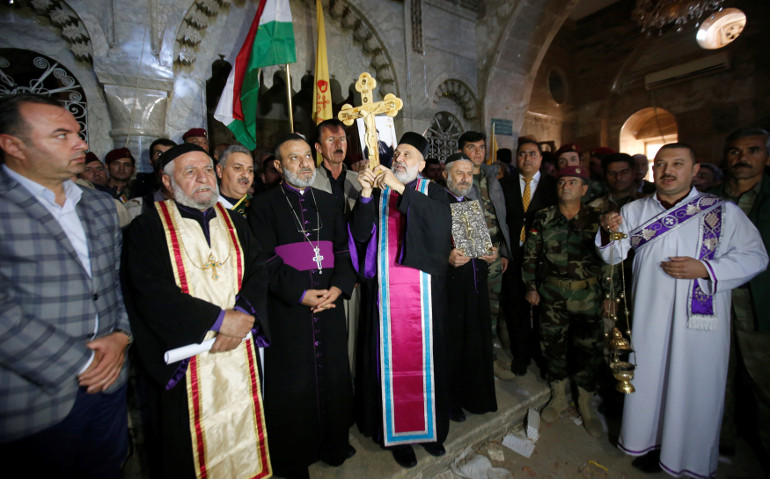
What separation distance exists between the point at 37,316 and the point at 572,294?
143 inches

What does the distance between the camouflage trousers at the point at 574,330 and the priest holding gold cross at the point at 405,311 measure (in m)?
1.23

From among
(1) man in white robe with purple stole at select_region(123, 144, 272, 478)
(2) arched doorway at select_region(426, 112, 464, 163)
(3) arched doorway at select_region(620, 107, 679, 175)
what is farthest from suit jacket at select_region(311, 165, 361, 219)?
(3) arched doorway at select_region(620, 107, 679, 175)

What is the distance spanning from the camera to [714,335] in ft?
7.98

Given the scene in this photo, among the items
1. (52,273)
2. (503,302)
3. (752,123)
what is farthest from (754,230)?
(752,123)

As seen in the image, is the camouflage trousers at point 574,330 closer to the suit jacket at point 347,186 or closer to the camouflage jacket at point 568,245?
the camouflage jacket at point 568,245

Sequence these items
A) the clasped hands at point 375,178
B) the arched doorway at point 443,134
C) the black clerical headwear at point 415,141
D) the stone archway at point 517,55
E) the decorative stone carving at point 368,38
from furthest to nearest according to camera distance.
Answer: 1. the arched doorway at point 443,134
2. the stone archway at point 517,55
3. the decorative stone carving at point 368,38
4. the black clerical headwear at point 415,141
5. the clasped hands at point 375,178

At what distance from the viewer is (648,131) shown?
1165 cm

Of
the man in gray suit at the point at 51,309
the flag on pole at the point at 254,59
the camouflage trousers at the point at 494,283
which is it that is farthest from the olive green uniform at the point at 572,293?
the flag on pole at the point at 254,59

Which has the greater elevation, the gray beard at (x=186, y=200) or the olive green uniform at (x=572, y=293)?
the gray beard at (x=186, y=200)

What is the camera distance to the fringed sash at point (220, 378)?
200 cm

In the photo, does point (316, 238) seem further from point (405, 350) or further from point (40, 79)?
point (40, 79)

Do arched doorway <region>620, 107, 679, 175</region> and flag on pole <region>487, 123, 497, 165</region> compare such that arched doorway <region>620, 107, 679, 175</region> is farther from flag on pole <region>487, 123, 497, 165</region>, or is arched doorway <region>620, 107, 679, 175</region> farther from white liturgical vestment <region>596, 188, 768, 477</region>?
white liturgical vestment <region>596, 188, 768, 477</region>

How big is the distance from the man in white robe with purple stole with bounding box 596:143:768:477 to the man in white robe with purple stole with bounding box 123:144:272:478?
272 cm

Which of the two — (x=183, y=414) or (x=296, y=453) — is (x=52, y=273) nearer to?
(x=183, y=414)
